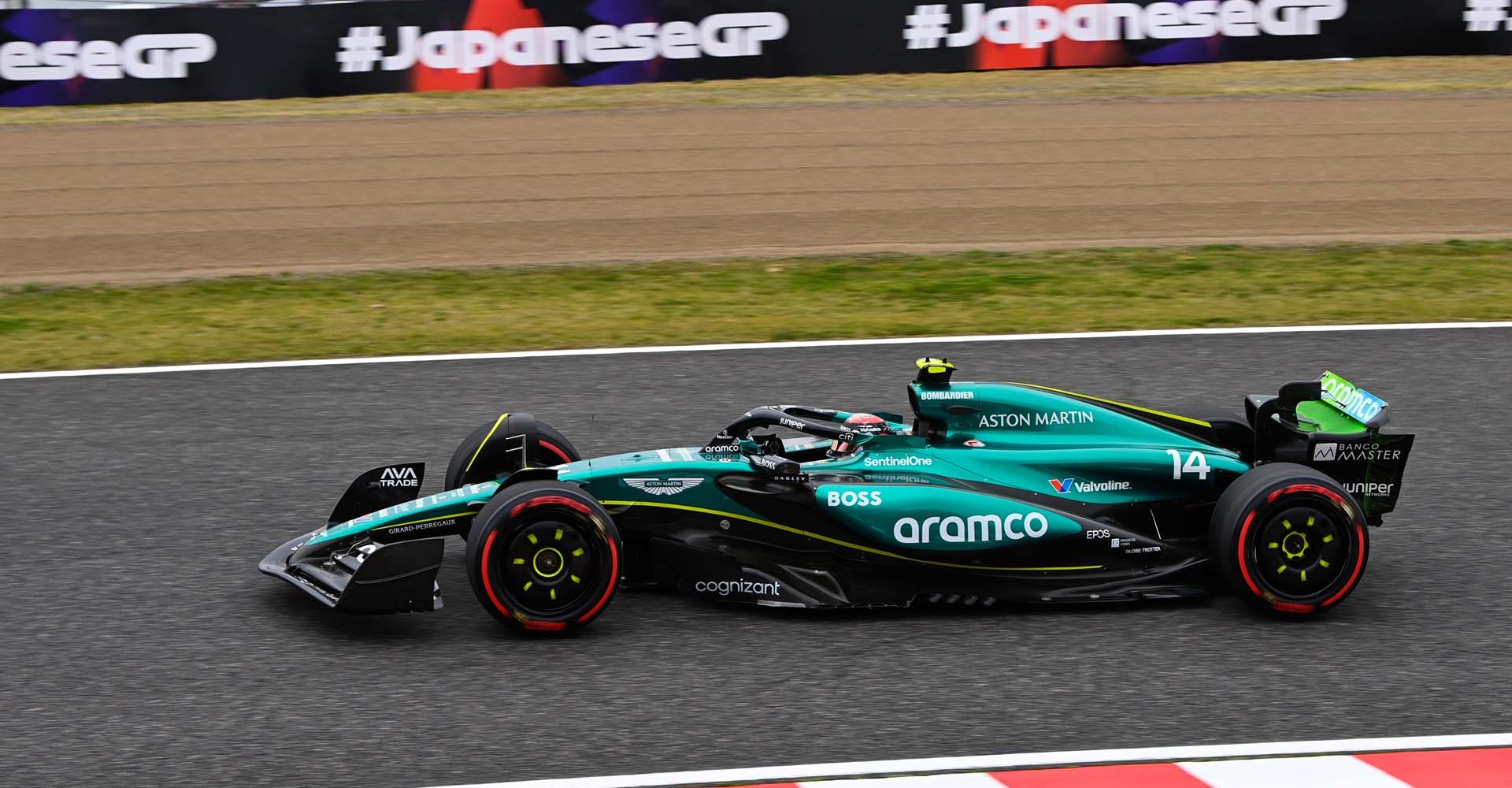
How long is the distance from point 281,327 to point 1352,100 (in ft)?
40.5

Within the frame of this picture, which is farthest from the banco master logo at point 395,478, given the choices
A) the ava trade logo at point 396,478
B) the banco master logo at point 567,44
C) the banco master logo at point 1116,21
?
the banco master logo at point 1116,21

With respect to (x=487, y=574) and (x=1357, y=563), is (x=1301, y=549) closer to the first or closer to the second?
(x=1357, y=563)

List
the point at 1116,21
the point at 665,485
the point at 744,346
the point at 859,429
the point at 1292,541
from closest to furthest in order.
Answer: the point at 1292,541 < the point at 665,485 < the point at 859,429 < the point at 744,346 < the point at 1116,21

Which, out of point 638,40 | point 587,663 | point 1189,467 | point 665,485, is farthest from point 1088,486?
point 638,40

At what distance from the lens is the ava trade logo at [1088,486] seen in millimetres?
5707

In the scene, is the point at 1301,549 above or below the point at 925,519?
below

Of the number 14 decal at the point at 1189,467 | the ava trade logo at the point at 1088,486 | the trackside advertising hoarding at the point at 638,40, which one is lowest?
the ava trade logo at the point at 1088,486

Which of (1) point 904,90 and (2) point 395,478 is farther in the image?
(1) point 904,90

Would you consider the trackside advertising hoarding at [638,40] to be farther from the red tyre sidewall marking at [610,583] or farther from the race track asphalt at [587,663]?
the red tyre sidewall marking at [610,583]

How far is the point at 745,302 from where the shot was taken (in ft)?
35.6

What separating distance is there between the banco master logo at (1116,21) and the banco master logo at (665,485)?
13908 mm

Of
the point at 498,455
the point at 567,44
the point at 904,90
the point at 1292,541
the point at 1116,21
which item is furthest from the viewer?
the point at 1116,21

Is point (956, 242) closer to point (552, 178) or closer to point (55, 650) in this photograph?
point (552, 178)

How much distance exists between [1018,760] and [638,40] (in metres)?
15.0
